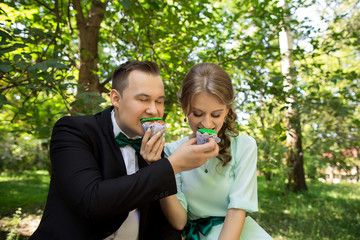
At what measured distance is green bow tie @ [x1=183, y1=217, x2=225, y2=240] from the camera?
2084 mm

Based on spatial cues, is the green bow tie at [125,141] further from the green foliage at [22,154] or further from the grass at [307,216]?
the green foliage at [22,154]

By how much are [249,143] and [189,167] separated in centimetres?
87

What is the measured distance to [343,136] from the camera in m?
6.10

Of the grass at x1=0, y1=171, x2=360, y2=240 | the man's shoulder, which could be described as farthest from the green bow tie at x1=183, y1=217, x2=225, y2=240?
the grass at x1=0, y1=171, x2=360, y2=240

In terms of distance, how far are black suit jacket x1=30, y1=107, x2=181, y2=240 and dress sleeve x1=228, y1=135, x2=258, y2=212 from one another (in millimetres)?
561

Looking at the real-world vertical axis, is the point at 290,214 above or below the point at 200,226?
below

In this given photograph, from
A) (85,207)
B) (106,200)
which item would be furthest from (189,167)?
(85,207)

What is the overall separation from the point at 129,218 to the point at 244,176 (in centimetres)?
96

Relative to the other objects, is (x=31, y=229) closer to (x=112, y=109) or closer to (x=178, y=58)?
(x=112, y=109)

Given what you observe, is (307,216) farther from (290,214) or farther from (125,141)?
(125,141)

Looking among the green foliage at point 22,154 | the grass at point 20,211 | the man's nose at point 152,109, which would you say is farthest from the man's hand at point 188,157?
the green foliage at point 22,154

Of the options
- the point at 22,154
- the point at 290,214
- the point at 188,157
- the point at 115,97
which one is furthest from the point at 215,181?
the point at 22,154

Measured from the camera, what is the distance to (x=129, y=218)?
1965mm

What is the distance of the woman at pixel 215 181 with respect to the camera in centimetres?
198
